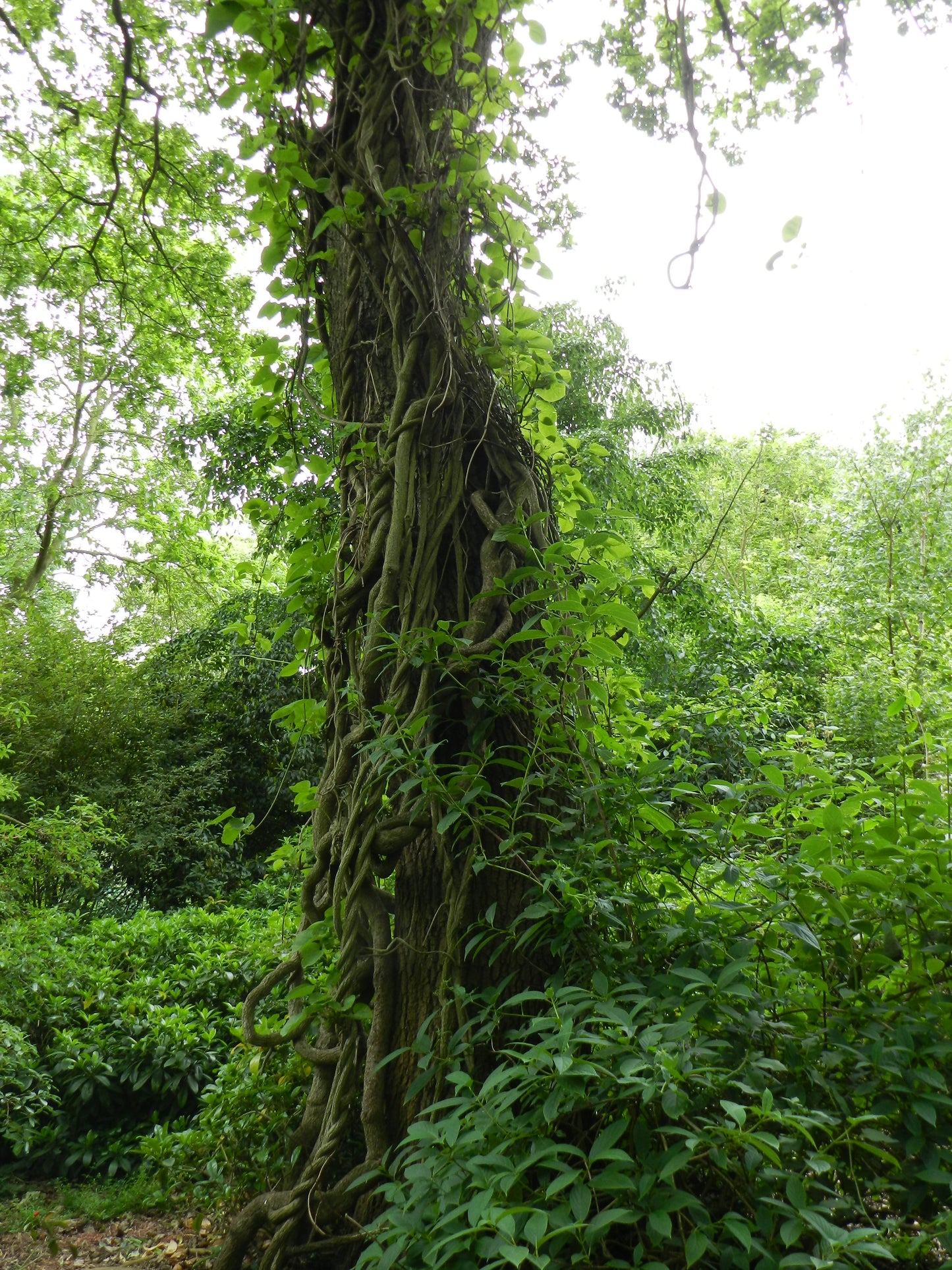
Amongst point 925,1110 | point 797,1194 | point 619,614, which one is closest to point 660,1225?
point 797,1194

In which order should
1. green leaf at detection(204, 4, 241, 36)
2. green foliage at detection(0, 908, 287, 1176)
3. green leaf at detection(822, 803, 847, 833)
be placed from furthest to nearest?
1. green foliage at detection(0, 908, 287, 1176)
2. green leaf at detection(204, 4, 241, 36)
3. green leaf at detection(822, 803, 847, 833)

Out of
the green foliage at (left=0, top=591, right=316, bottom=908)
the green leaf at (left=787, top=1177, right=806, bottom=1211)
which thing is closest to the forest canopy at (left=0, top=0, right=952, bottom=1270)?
the green leaf at (left=787, top=1177, right=806, bottom=1211)

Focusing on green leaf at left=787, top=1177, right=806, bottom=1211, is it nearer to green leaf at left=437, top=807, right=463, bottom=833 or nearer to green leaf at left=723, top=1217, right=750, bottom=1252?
green leaf at left=723, top=1217, right=750, bottom=1252

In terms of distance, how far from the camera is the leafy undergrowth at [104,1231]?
1.70m

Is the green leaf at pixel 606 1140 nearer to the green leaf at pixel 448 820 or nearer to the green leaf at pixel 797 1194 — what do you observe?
the green leaf at pixel 797 1194

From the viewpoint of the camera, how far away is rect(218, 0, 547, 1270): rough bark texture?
54.1 inches

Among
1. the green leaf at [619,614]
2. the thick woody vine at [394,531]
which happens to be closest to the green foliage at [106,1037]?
the thick woody vine at [394,531]

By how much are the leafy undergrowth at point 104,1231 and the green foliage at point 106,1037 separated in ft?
0.75

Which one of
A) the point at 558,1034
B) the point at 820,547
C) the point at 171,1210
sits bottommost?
the point at 171,1210

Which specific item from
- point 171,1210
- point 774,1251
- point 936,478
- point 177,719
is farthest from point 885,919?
point 936,478

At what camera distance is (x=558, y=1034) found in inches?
38.2

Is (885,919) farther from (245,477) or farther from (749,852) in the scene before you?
(245,477)

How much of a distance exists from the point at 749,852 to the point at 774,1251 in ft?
2.83

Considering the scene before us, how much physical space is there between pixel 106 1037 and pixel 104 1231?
3.50 ft
